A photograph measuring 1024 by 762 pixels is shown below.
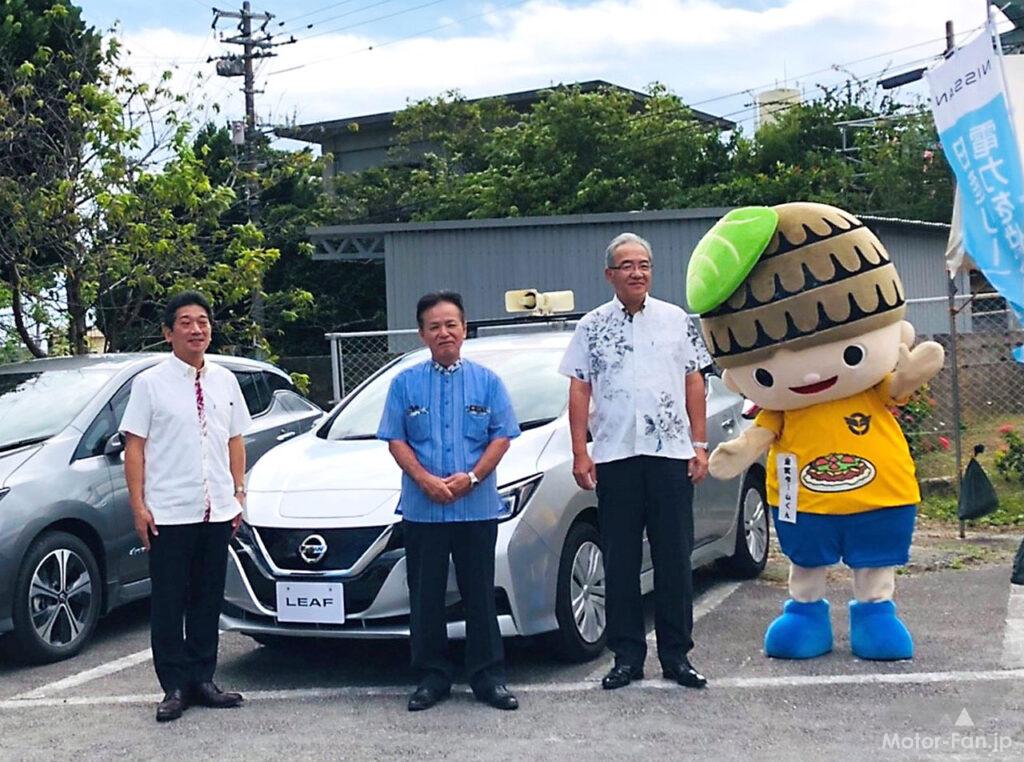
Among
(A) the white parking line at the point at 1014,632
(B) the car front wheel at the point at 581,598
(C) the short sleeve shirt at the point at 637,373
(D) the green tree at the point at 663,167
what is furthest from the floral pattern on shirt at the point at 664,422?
(D) the green tree at the point at 663,167

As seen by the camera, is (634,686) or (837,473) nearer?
(634,686)

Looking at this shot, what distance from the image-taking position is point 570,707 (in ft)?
16.8

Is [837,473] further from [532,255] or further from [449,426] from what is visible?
[532,255]

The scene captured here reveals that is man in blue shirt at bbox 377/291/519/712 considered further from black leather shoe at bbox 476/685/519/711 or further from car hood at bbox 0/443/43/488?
car hood at bbox 0/443/43/488

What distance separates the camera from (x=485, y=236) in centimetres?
1886

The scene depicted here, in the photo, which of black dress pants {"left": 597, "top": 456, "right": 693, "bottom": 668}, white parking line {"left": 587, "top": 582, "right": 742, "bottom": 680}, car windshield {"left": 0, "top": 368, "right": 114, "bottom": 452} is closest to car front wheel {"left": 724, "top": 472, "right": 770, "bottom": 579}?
white parking line {"left": 587, "top": 582, "right": 742, "bottom": 680}

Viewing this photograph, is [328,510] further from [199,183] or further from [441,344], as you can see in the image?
[199,183]

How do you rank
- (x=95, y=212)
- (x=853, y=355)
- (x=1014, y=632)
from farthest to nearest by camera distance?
(x=95, y=212) < (x=1014, y=632) < (x=853, y=355)

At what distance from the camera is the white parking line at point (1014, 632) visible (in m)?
5.57

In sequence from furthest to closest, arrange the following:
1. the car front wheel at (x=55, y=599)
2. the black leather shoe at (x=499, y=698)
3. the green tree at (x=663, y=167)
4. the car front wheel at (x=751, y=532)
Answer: the green tree at (x=663, y=167), the car front wheel at (x=751, y=532), the car front wheel at (x=55, y=599), the black leather shoe at (x=499, y=698)

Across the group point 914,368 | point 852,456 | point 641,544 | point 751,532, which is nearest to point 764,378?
point 852,456

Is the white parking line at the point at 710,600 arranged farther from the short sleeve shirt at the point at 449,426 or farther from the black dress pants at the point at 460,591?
the short sleeve shirt at the point at 449,426

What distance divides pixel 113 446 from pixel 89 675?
1334 millimetres

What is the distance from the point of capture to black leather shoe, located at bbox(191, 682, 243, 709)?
535cm
